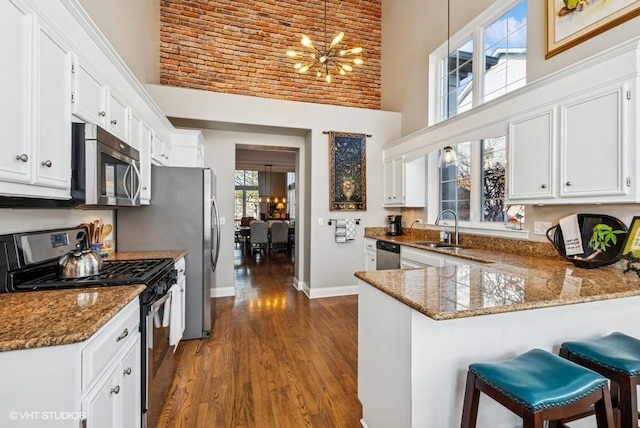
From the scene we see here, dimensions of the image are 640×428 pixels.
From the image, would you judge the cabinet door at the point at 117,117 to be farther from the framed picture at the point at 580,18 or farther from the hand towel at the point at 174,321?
the framed picture at the point at 580,18

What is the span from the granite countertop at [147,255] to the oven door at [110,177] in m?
0.51

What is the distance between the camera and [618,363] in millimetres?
1232

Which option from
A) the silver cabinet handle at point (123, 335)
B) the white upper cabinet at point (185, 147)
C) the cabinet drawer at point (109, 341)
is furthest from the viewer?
the white upper cabinet at point (185, 147)

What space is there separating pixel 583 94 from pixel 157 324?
3146 millimetres

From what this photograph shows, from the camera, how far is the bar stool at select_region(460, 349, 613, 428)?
1016mm

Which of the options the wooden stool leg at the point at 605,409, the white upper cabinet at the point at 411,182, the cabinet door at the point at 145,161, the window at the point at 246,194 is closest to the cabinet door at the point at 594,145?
the wooden stool leg at the point at 605,409

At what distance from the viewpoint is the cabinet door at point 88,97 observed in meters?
1.59

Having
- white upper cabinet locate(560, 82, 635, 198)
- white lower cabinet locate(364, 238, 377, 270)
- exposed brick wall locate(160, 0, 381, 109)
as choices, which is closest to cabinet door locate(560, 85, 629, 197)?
white upper cabinet locate(560, 82, 635, 198)

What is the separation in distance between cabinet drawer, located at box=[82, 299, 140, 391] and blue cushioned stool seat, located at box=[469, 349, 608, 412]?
1420mm

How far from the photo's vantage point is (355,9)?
17.4 feet

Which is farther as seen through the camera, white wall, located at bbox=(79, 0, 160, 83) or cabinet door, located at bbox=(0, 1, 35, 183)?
A: white wall, located at bbox=(79, 0, 160, 83)

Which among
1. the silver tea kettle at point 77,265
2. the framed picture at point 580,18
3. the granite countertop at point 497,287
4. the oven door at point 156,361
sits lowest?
the oven door at point 156,361

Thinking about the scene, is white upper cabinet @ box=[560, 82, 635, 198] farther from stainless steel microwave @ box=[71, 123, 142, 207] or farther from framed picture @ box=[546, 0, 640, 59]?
stainless steel microwave @ box=[71, 123, 142, 207]

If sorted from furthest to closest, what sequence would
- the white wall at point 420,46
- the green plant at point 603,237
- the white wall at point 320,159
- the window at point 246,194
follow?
the window at point 246,194 < the white wall at point 320,159 < the white wall at point 420,46 < the green plant at point 603,237
